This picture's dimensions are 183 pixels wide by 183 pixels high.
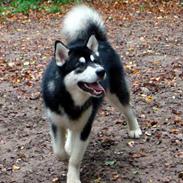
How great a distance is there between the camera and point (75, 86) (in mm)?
3904

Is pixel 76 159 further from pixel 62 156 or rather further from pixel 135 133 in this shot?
pixel 135 133

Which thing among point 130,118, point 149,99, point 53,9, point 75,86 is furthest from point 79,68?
point 53,9

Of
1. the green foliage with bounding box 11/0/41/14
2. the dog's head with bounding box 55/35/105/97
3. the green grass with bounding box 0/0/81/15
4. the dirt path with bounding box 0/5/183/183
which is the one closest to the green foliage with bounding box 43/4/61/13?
the green grass with bounding box 0/0/81/15

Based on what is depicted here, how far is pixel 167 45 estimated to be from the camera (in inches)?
352

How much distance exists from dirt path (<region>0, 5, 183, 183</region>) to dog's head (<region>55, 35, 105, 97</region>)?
0.91 metres

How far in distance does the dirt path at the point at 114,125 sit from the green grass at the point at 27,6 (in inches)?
194

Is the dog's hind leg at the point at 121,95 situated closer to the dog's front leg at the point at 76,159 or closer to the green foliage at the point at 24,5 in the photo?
the dog's front leg at the point at 76,159

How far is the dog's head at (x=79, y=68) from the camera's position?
12.5ft

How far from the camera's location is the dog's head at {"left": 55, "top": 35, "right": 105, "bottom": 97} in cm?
381

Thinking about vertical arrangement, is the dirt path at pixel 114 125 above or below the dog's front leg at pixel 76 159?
below

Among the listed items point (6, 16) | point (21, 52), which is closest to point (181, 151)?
point (21, 52)

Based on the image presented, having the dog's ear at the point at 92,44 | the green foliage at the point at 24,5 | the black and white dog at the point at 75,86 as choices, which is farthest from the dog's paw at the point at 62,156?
the green foliage at the point at 24,5

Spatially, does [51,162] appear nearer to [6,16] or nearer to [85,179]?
[85,179]

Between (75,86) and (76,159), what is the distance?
665 mm
